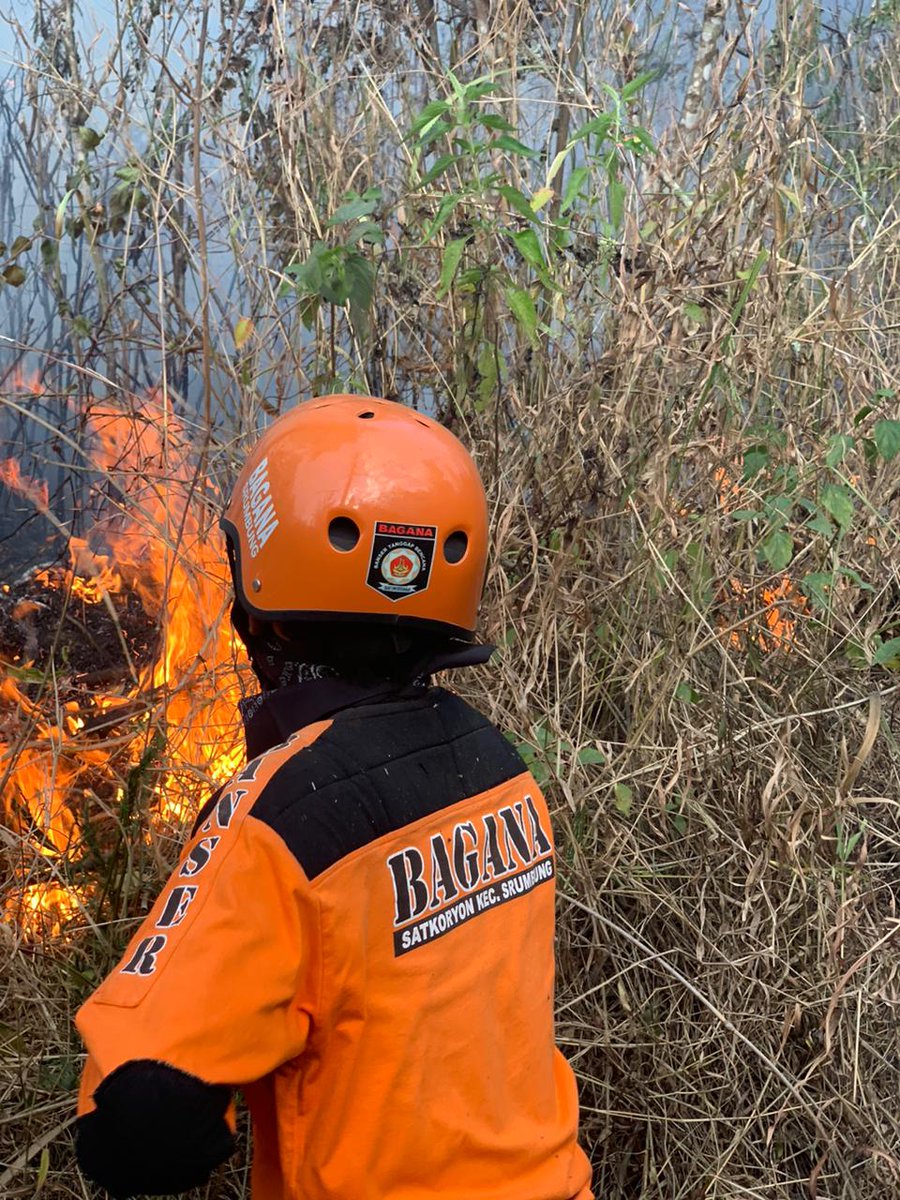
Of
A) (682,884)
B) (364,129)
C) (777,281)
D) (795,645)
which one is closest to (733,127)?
(777,281)

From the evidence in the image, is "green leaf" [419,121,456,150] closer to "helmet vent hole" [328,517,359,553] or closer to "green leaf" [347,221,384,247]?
"green leaf" [347,221,384,247]

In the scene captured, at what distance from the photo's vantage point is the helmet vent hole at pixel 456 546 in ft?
5.98

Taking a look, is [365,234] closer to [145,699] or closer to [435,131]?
[435,131]

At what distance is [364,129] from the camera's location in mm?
3631

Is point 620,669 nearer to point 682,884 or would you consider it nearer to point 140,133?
Answer: point 682,884

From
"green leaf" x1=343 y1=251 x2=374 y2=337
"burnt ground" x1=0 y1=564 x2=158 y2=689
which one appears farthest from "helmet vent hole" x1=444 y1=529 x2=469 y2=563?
"burnt ground" x1=0 y1=564 x2=158 y2=689

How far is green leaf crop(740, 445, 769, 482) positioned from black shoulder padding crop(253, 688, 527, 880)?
1629mm

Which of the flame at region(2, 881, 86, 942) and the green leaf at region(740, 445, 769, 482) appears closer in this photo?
the flame at region(2, 881, 86, 942)

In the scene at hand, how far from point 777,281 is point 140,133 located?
6.67ft

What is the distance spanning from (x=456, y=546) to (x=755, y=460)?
1.65m

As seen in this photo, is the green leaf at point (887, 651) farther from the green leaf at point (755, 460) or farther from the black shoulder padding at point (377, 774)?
the black shoulder padding at point (377, 774)

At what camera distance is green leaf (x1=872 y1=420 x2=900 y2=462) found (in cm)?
318

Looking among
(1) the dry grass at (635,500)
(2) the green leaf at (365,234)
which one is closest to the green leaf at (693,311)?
(1) the dry grass at (635,500)

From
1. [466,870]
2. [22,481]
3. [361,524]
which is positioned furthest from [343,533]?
[22,481]
